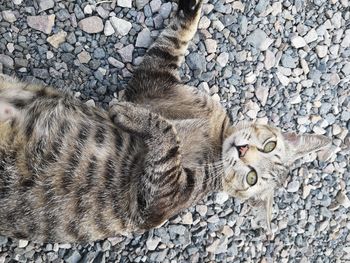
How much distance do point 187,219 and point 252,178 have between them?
715 millimetres

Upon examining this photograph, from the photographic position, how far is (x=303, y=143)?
3111 mm

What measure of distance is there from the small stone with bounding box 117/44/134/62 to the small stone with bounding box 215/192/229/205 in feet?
3.45

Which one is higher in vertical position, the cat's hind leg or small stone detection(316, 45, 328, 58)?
small stone detection(316, 45, 328, 58)

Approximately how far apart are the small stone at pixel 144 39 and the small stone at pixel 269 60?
2.64 ft

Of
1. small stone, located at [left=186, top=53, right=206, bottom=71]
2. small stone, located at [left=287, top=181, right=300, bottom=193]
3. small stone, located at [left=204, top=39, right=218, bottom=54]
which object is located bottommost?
small stone, located at [left=287, top=181, right=300, bottom=193]

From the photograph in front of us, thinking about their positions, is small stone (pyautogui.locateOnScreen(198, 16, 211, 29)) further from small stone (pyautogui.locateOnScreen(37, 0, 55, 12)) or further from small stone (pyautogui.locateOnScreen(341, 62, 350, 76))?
small stone (pyautogui.locateOnScreen(341, 62, 350, 76))

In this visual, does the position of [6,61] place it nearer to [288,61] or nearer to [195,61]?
[195,61]

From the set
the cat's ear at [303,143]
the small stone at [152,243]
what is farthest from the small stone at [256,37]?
the small stone at [152,243]

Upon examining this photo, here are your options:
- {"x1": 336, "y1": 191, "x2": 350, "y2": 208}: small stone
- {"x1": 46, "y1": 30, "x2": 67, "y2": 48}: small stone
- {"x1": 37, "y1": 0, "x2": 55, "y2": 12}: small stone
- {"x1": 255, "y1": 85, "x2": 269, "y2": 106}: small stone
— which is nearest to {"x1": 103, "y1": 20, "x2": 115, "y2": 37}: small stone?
{"x1": 46, "y1": 30, "x2": 67, "y2": 48}: small stone

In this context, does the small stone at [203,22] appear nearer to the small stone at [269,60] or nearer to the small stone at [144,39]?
the small stone at [144,39]

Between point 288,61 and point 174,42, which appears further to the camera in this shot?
point 288,61

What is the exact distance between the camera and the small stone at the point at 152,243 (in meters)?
3.53

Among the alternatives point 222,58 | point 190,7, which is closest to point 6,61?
point 190,7

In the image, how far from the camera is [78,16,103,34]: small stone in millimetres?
3350
